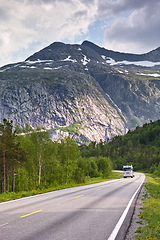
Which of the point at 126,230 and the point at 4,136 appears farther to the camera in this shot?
the point at 4,136

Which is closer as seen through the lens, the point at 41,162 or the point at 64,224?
the point at 64,224

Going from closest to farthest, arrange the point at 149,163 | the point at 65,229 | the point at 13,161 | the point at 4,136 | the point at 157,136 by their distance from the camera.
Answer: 1. the point at 65,229
2. the point at 13,161
3. the point at 4,136
4. the point at 149,163
5. the point at 157,136

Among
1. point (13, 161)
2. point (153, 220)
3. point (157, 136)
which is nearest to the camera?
point (153, 220)

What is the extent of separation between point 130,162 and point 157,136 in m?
53.1

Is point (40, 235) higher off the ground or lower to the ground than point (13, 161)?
lower

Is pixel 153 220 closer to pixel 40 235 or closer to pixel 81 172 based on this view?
pixel 40 235

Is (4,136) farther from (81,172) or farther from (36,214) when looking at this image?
(36,214)

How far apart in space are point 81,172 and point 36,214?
40.9m

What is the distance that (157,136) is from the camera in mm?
195375

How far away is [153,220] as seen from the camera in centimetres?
1083

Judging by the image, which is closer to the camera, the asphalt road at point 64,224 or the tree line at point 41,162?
the asphalt road at point 64,224

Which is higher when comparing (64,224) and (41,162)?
(41,162)

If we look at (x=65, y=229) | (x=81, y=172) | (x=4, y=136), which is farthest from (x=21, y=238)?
(x=81, y=172)

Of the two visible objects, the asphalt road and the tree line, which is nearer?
the asphalt road
